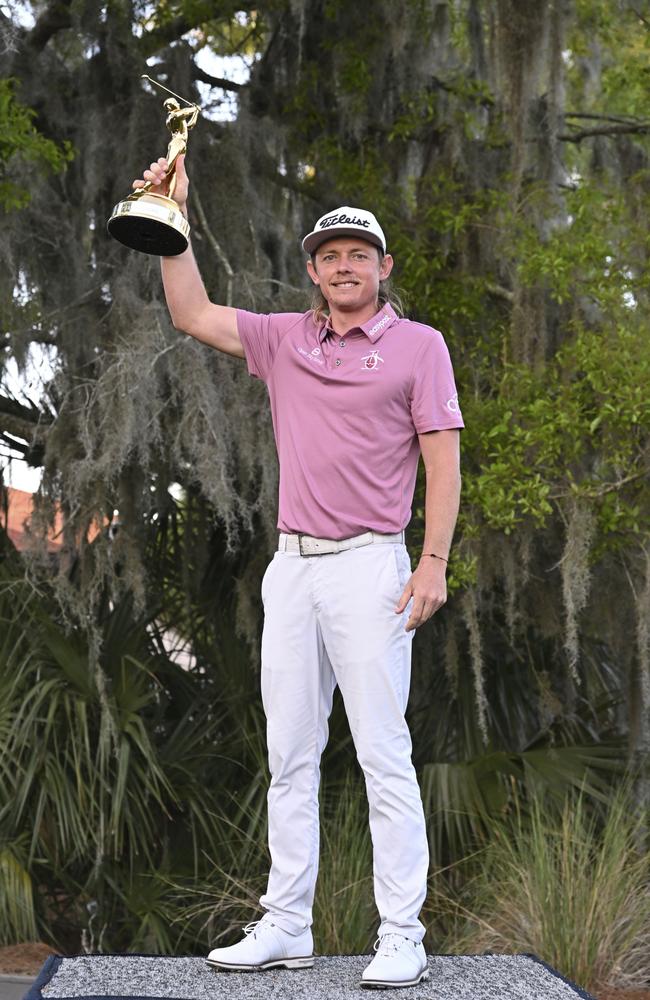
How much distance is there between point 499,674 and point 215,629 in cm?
148

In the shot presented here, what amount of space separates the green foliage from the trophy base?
193 centimetres

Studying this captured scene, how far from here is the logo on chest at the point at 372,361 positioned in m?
3.47

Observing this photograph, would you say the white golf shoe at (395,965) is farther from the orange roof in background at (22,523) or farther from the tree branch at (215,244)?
the tree branch at (215,244)

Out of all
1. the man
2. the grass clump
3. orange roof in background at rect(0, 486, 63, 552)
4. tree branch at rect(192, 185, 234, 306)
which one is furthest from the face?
orange roof in background at rect(0, 486, 63, 552)

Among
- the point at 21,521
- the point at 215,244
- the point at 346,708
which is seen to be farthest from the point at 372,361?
the point at 21,521

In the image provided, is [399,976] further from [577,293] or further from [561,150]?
[561,150]

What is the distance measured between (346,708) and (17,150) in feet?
10.4

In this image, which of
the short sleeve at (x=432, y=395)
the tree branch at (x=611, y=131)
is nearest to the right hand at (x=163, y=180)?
the short sleeve at (x=432, y=395)

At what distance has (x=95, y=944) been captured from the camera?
6.17 metres

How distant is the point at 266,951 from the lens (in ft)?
11.1

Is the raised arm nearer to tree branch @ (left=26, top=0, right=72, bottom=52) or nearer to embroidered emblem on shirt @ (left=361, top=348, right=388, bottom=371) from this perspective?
embroidered emblem on shirt @ (left=361, top=348, right=388, bottom=371)

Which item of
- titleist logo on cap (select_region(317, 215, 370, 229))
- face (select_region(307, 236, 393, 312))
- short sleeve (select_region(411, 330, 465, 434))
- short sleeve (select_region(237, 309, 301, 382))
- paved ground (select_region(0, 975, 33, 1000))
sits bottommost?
paved ground (select_region(0, 975, 33, 1000))

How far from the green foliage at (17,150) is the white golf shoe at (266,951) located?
3.21 meters

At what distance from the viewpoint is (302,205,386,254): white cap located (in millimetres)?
3490
